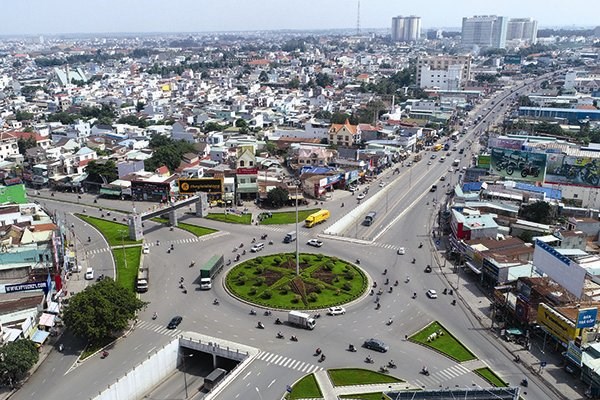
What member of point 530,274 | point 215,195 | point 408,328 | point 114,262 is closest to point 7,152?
point 215,195

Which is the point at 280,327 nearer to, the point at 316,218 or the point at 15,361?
the point at 15,361

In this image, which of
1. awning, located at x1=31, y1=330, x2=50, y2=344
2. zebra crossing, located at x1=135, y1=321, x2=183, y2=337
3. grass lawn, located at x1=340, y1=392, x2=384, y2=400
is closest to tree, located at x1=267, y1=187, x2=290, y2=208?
zebra crossing, located at x1=135, y1=321, x2=183, y2=337

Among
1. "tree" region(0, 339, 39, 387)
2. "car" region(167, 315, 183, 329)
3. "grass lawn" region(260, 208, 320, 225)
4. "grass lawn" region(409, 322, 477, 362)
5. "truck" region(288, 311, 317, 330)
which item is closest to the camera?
"tree" region(0, 339, 39, 387)

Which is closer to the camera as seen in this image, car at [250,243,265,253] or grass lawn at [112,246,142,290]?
grass lawn at [112,246,142,290]

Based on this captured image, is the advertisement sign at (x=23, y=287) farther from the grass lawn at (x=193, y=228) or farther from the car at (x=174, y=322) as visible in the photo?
the grass lawn at (x=193, y=228)

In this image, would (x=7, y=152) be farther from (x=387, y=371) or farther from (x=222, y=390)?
(x=387, y=371)

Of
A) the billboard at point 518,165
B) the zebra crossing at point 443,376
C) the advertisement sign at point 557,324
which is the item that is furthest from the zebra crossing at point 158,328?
the billboard at point 518,165

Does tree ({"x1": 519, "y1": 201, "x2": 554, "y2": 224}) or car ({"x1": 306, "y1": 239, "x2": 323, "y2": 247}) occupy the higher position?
tree ({"x1": 519, "y1": 201, "x2": 554, "y2": 224})

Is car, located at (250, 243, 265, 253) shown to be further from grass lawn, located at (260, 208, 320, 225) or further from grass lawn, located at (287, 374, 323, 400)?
→ grass lawn, located at (287, 374, 323, 400)
